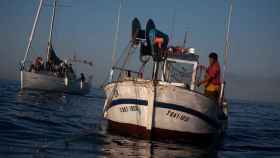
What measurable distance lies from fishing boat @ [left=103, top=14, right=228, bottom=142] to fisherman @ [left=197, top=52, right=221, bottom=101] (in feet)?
1.69

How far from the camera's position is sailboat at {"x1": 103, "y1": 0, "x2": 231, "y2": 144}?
44.0 ft

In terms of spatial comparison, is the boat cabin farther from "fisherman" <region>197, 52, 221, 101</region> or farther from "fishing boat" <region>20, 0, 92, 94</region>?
"fishing boat" <region>20, 0, 92, 94</region>

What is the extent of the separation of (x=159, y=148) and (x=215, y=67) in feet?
12.9

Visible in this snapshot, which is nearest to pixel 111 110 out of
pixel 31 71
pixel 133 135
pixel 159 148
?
pixel 133 135

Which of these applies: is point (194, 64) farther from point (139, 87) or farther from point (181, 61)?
point (139, 87)

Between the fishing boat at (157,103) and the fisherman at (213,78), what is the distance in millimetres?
516

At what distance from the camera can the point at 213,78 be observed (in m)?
14.8

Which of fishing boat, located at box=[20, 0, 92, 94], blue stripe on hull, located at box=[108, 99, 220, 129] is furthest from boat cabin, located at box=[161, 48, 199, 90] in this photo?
fishing boat, located at box=[20, 0, 92, 94]

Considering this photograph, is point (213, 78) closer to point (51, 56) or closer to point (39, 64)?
point (39, 64)

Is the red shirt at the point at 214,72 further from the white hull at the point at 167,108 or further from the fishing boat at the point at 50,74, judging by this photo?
the fishing boat at the point at 50,74

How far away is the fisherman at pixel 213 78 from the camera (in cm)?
1472

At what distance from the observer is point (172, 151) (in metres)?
12.1


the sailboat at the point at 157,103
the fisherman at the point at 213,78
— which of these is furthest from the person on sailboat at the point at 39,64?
the fisherman at the point at 213,78

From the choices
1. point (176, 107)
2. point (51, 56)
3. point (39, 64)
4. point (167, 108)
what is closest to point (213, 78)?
point (176, 107)
